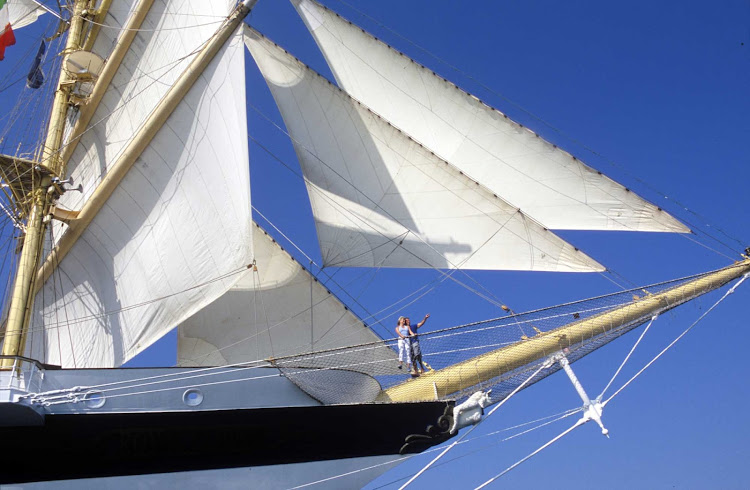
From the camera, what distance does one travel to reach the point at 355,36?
18516 millimetres

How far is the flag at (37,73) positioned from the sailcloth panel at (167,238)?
7377 millimetres

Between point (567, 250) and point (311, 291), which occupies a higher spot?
point (311, 291)

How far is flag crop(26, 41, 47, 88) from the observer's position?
21.9 meters

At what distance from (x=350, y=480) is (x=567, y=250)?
19.3 ft

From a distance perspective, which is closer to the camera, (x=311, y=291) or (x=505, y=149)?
(x=505, y=149)

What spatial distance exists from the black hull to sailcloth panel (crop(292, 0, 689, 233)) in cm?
604

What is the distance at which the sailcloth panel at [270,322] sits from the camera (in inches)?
678

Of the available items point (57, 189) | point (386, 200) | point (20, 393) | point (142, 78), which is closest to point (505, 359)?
point (386, 200)

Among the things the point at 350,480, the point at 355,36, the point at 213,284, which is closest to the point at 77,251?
the point at 213,284

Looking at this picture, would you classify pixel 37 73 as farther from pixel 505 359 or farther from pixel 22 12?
pixel 505 359

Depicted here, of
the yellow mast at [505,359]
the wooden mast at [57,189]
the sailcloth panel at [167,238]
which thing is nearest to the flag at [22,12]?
the wooden mast at [57,189]

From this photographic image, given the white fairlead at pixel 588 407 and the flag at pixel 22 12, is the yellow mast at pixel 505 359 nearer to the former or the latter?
the white fairlead at pixel 588 407

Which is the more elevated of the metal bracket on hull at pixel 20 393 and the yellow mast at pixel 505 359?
the metal bracket on hull at pixel 20 393

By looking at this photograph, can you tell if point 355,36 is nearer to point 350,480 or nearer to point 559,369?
point 559,369
